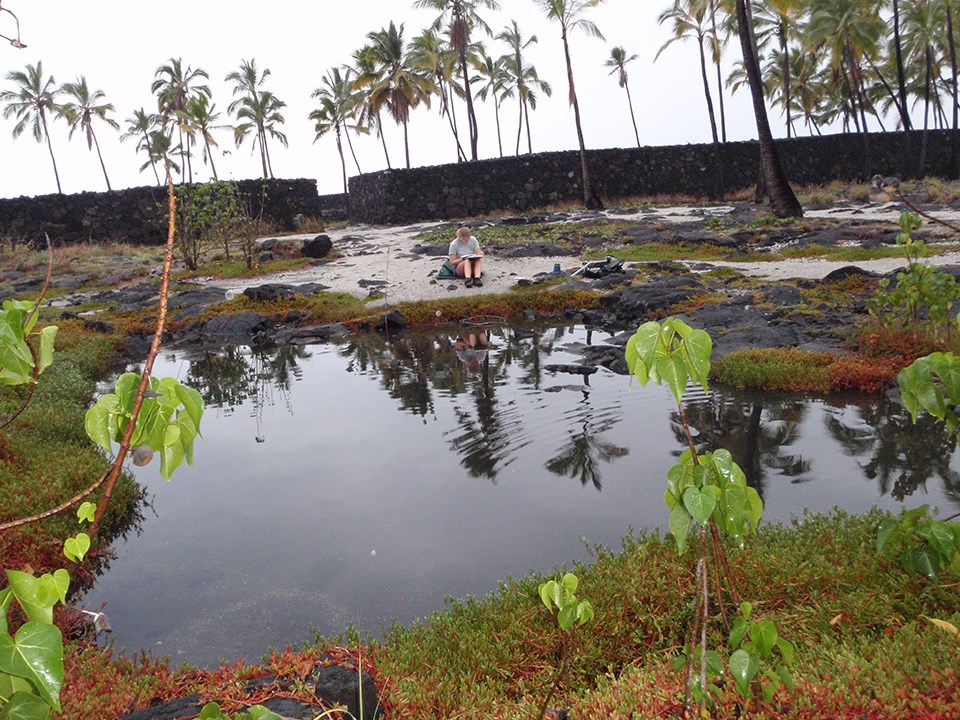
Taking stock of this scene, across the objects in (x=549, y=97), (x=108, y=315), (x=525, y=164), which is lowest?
(x=108, y=315)

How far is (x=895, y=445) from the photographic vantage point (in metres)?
6.96

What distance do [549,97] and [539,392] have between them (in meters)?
46.6

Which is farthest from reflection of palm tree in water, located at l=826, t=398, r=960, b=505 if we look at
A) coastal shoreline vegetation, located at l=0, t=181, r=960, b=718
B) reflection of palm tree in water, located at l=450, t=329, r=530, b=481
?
reflection of palm tree in water, located at l=450, t=329, r=530, b=481

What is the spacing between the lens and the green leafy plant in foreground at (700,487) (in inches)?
85.8

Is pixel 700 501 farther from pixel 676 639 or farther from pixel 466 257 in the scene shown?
pixel 466 257

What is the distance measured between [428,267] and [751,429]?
42.3 feet

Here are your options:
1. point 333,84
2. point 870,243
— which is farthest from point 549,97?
point 870,243

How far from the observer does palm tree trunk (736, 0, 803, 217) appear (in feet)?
64.0

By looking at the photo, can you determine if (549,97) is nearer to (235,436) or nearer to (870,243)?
(870,243)

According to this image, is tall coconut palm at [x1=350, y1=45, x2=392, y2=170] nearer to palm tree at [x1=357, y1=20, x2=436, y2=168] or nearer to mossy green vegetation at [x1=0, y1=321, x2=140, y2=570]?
palm tree at [x1=357, y1=20, x2=436, y2=168]

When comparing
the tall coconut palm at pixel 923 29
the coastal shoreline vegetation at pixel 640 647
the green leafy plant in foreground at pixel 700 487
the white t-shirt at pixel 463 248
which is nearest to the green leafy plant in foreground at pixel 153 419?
the green leafy plant in foreground at pixel 700 487

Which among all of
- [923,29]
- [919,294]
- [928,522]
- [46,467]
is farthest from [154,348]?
[923,29]

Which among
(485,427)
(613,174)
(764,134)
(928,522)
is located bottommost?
(485,427)

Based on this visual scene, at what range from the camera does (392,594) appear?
16.6ft
